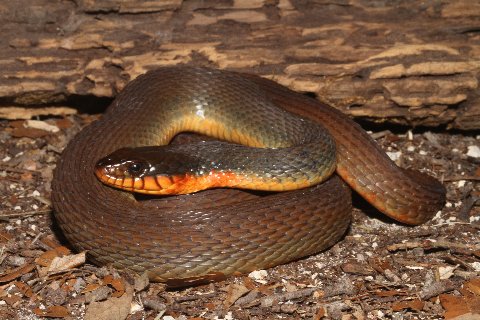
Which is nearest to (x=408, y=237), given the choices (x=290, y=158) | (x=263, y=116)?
(x=290, y=158)

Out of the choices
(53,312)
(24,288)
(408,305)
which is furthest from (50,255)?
(408,305)

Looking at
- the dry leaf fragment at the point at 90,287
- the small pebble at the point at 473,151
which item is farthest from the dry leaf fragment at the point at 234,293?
the small pebble at the point at 473,151

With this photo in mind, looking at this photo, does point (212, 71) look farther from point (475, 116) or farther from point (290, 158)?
point (475, 116)

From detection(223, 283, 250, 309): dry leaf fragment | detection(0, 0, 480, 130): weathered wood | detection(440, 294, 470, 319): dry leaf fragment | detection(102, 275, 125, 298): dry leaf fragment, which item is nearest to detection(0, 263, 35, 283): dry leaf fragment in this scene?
detection(102, 275, 125, 298): dry leaf fragment

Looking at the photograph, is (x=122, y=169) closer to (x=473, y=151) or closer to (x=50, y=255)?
(x=50, y=255)

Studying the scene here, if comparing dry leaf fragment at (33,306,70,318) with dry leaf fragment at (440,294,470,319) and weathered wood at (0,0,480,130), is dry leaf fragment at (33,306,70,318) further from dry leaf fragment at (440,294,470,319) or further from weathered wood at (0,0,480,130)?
dry leaf fragment at (440,294,470,319)
